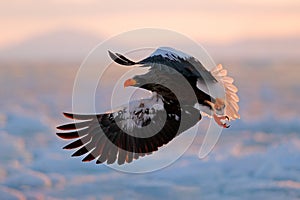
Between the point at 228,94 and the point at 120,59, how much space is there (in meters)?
1.57

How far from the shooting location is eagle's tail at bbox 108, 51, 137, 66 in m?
7.30

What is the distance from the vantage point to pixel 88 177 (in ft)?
54.0

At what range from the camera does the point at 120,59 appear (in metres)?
7.38

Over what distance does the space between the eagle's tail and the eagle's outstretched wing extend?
1.99 ft

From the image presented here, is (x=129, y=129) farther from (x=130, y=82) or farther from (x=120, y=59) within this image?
(x=120, y=59)

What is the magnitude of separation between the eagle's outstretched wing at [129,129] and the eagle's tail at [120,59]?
606 mm

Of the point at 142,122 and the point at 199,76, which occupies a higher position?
the point at 199,76

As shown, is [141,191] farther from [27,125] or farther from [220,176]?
[27,125]

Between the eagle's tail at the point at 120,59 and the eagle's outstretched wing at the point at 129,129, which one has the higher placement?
the eagle's tail at the point at 120,59

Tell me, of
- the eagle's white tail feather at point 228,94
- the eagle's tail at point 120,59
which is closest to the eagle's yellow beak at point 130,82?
the eagle's tail at point 120,59

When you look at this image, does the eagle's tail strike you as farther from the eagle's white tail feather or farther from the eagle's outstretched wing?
the eagle's white tail feather

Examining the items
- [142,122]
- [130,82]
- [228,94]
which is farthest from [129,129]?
[228,94]

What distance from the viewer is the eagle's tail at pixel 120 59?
287 inches

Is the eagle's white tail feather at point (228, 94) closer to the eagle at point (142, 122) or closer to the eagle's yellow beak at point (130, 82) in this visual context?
the eagle at point (142, 122)
